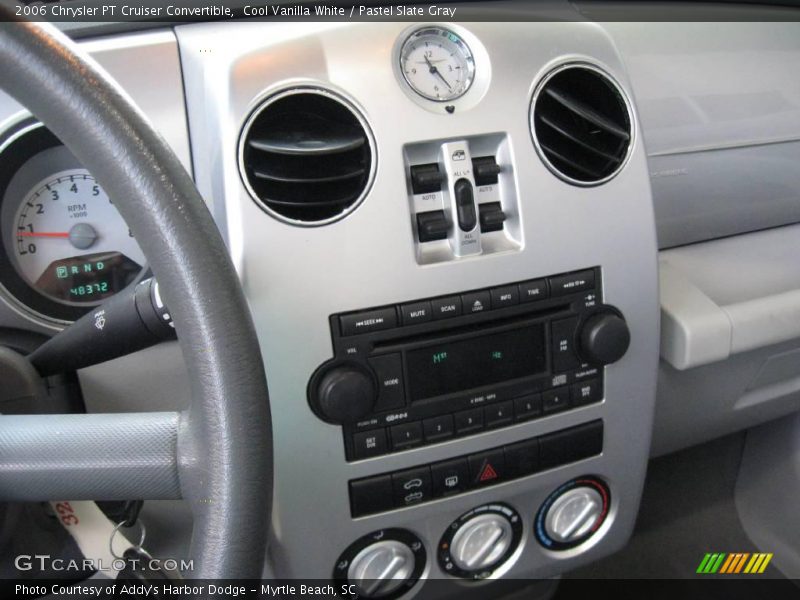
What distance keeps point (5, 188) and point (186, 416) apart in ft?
1.43

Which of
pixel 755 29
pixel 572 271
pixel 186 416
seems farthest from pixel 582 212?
pixel 755 29

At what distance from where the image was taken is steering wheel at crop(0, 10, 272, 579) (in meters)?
0.42

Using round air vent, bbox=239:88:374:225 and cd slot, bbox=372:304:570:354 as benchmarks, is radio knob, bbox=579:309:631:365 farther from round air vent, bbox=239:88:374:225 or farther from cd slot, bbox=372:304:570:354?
round air vent, bbox=239:88:374:225

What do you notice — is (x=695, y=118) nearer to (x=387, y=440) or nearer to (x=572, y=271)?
(x=572, y=271)

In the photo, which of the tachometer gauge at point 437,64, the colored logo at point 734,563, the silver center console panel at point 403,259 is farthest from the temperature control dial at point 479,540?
the colored logo at point 734,563

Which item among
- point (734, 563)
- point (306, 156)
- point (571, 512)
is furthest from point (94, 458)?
point (734, 563)

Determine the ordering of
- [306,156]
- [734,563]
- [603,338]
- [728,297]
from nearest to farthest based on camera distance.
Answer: [306,156] → [603,338] → [728,297] → [734,563]

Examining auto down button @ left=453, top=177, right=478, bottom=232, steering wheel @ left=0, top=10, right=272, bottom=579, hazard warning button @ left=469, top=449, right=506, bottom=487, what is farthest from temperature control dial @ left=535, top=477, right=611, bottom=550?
steering wheel @ left=0, top=10, right=272, bottom=579

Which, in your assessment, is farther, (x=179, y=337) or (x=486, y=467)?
(x=486, y=467)

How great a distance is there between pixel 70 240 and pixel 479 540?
59 cm

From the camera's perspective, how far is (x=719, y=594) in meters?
1.29

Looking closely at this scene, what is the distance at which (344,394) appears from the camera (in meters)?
0.66

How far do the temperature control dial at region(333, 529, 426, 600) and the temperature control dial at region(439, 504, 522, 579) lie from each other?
36 mm

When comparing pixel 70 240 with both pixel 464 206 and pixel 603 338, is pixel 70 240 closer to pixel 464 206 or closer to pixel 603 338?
pixel 464 206
